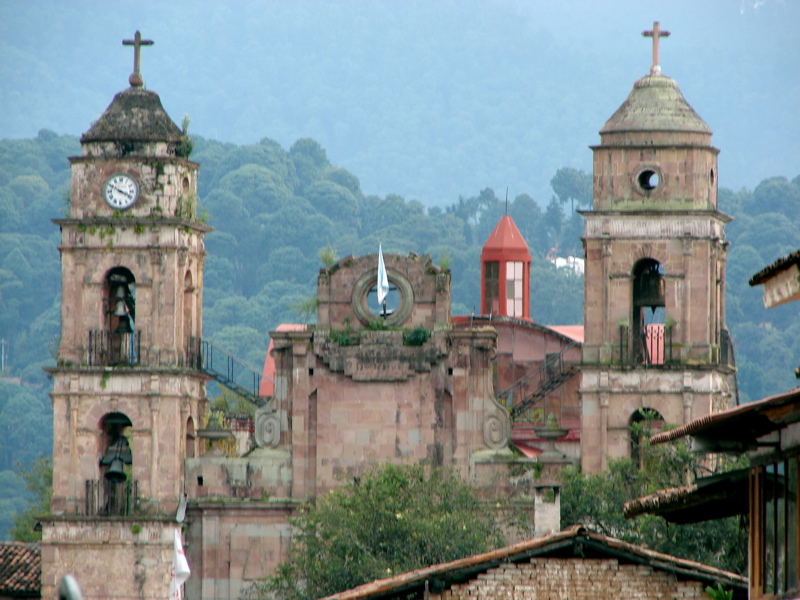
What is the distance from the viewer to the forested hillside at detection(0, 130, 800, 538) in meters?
158

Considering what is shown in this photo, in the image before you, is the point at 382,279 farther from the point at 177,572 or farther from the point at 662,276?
the point at 177,572

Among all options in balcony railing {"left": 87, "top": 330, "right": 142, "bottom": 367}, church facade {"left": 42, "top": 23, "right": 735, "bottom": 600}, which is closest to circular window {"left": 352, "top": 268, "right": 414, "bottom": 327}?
church facade {"left": 42, "top": 23, "right": 735, "bottom": 600}

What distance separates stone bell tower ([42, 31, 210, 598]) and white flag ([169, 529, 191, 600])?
689 millimetres

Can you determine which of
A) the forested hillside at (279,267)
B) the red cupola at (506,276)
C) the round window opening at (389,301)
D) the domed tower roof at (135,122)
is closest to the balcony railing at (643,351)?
A: the round window opening at (389,301)

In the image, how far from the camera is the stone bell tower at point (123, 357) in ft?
218

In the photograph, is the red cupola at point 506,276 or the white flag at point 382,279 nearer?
the white flag at point 382,279

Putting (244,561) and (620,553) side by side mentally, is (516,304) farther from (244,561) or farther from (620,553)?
(620,553)

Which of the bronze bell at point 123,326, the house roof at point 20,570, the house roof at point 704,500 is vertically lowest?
the house roof at point 20,570

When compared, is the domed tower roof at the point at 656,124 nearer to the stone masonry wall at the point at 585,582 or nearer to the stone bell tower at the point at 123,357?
the stone bell tower at the point at 123,357

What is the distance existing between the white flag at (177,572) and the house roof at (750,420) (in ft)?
114

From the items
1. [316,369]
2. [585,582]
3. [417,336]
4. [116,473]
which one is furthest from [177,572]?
[585,582]

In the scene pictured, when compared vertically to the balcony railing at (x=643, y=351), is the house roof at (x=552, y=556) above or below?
below

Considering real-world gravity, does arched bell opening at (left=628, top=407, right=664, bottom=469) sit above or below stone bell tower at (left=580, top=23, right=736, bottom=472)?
below

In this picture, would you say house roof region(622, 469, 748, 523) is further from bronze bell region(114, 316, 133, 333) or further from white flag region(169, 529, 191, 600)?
bronze bell region(114, 316, 133, 333)
